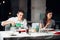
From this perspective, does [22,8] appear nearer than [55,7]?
Yes

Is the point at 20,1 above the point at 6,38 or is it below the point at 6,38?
above

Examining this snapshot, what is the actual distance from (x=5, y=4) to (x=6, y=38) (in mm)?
2996

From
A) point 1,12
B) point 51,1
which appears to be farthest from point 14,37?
point 51,1

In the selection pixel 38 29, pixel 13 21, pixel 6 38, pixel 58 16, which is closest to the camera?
pixel 6 38

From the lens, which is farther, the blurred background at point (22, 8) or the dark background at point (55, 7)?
the dark background at point (55, 7)

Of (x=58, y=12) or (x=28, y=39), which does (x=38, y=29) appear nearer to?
(x=28, y=39)

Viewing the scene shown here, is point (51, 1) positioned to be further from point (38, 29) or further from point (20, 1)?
point (38, 29)

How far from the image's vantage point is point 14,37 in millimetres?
3500

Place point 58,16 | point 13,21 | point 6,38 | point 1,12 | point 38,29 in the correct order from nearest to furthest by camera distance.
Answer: point 6,38 < point 38,29 < point 13,21 < point 1,12 < point 58,16

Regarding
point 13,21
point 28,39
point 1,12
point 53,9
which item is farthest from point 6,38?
point 53,9

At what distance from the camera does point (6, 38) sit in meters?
3.46

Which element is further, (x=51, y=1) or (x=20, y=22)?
(x=51, y=1)

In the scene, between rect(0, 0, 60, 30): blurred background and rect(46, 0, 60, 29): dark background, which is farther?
rect(46, 0, 60, 29): dark background

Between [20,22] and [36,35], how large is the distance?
110 centimetres
